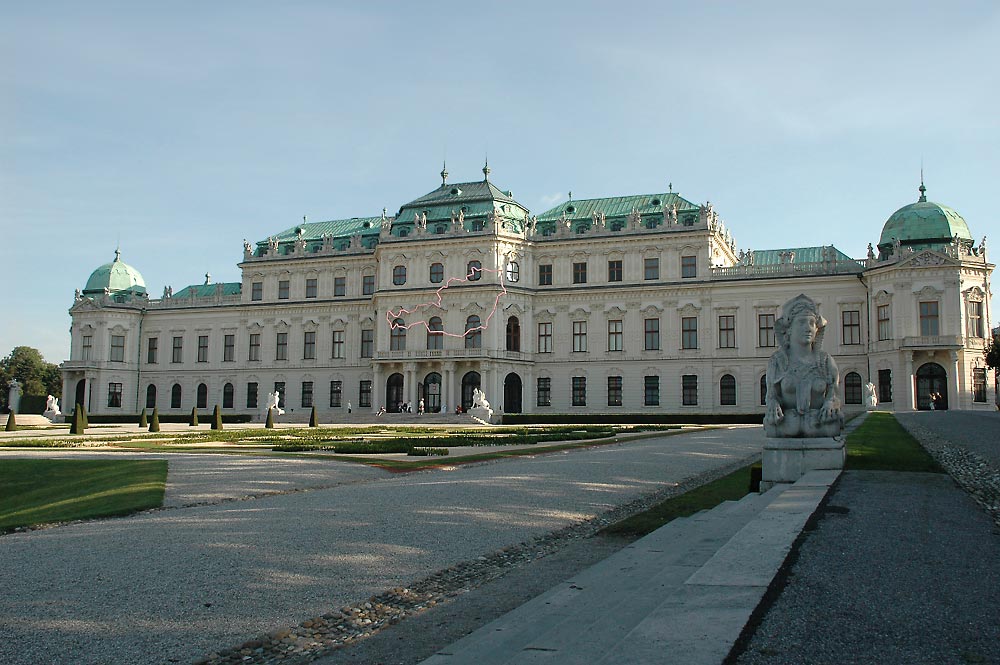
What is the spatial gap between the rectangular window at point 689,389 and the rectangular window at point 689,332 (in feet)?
7.35

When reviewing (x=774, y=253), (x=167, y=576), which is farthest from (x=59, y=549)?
(x=774, y=253)

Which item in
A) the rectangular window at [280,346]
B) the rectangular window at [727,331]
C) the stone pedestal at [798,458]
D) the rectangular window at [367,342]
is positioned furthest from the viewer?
the rectangular window at [280,346]

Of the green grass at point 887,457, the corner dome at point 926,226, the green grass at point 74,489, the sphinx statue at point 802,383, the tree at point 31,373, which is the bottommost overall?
the green grass at point 74,489

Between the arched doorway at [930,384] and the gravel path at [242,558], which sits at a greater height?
the arched doorway at [930,384]

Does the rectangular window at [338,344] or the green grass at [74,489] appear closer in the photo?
the green grass at [74,489]

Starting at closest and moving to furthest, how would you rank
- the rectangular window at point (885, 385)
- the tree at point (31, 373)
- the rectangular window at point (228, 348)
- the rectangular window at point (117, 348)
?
the rectangular window at point (885, 385), the rectangular window at point (228, 348), the rectangular window at point (117, 348), the tree at point (31, 373)

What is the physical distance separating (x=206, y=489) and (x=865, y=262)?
166 feet

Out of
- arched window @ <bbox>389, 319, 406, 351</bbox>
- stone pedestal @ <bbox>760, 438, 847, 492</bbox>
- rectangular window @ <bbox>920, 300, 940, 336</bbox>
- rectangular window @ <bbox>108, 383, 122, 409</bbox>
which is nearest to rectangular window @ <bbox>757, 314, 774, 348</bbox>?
rectangular window @ <bbox>920, 300, 940, 336</bbox>

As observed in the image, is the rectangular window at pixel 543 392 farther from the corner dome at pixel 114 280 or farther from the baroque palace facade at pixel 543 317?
the corner dome at pixel 114 280

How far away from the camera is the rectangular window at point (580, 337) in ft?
198

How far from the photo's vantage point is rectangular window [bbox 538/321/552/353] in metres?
61.3

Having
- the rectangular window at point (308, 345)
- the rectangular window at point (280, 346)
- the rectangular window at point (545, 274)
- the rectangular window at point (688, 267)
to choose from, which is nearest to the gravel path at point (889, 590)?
the rectangular window at point (688, 267)

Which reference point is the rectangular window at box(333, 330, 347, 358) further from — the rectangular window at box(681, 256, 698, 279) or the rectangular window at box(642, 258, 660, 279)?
the rectangular window at box(681, 256, 698, 279)

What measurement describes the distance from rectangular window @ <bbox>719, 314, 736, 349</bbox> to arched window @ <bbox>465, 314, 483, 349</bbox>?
56.8 feet
